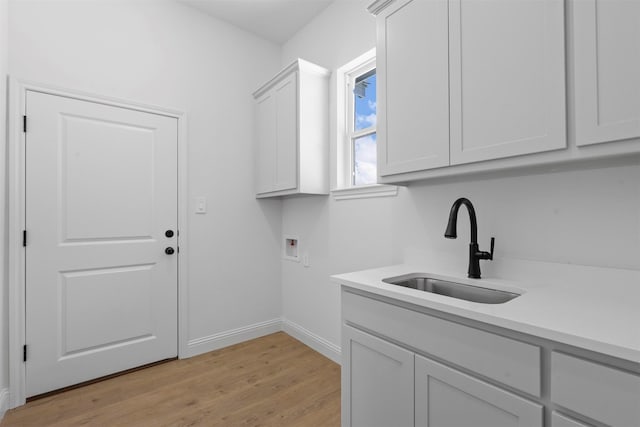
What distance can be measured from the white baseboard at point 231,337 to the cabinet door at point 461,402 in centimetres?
208

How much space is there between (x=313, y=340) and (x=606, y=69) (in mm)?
2566

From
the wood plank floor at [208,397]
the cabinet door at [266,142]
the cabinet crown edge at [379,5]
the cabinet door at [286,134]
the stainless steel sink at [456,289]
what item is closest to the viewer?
the stainless steel sink at [456,289]

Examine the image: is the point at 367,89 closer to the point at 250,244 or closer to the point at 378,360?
the point at 250,244

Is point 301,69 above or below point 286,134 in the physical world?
A: above

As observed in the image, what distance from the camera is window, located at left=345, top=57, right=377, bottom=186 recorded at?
7.82 ft

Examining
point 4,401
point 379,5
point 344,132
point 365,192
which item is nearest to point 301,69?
point 344,132

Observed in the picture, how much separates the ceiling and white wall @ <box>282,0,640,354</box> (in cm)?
9

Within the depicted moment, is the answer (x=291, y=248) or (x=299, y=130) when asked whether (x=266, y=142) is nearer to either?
(x=299, y=130)

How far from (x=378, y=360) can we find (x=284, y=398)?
3.26 ft

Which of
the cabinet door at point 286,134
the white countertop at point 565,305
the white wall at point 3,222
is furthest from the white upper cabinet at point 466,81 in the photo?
the white wall at point 3,222

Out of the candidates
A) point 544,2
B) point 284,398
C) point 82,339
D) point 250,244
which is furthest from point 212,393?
point 544,2

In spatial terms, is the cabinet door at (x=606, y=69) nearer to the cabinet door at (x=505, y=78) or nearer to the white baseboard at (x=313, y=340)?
the cabinet door at (x=505, y=78)

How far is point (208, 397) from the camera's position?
201 centimetres

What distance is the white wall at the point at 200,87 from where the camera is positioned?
6.97ft
